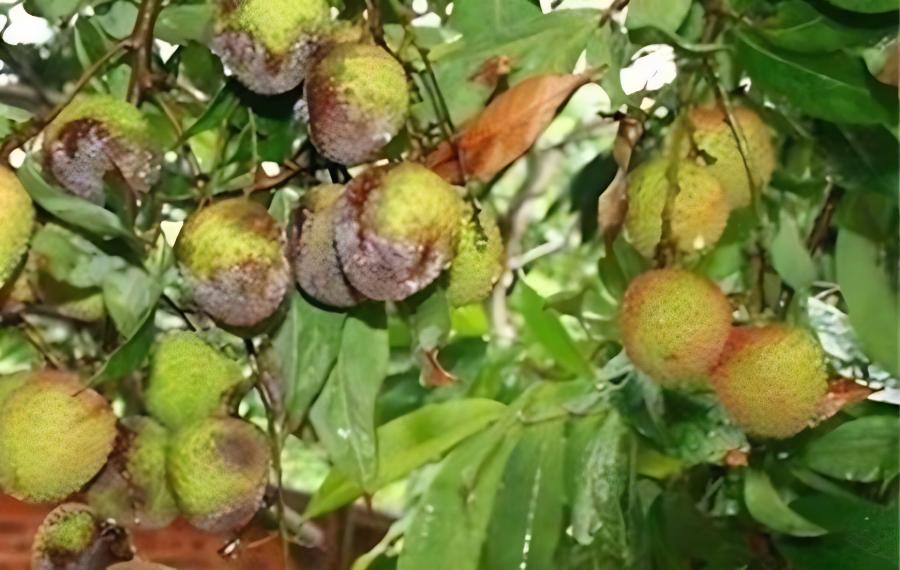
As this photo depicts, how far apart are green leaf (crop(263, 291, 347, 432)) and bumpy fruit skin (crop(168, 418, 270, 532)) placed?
0.02m

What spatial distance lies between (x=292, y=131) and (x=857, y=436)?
0.28 metres

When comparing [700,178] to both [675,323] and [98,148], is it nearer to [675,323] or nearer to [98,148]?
[675,323]

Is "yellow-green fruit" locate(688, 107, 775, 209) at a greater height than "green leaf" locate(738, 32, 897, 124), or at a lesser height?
lesser

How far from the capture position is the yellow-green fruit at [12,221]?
38cm

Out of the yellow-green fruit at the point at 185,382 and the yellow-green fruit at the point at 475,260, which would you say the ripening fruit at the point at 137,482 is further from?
the yellow-green fruit at the point at 475,260

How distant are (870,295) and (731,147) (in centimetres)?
10

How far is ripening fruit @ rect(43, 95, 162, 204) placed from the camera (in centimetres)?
40

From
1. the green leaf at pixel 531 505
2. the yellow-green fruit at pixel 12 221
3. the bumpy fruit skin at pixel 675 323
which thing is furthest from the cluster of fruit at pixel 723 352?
the yellow-green fruit at pixel 12 221

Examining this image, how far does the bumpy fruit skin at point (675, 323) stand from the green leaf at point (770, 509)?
0.08 m

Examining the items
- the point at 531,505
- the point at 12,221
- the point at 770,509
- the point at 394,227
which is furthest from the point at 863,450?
the point at 12,221

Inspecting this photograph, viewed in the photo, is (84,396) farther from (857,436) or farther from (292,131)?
(857,436)

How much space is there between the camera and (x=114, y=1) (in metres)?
0.48

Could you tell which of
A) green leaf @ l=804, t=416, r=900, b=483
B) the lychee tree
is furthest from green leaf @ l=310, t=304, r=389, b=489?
green leaf @ l=804, t=416, r=900, b=483

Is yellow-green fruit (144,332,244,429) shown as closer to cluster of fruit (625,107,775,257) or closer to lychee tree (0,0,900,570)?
lychee tree (0,0,900,570)
